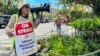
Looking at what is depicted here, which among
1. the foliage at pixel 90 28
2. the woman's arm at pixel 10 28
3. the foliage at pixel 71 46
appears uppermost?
the woman's arm at pixel 10 28

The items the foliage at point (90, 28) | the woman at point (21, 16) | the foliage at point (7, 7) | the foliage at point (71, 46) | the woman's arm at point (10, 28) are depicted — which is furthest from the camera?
the foliage at point (7, 7)

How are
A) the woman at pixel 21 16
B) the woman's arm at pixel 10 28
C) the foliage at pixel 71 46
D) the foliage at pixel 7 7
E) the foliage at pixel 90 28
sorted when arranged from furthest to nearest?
1. the foliage at pixel 7 7
2. the foliage at pixel 90 28
3. the foliage at pixel 71 46
4. the woman at pixel 21 16
5. the woman's arm at pixel 10 28

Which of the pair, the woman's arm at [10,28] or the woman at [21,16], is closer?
the woman's arm at [10,28]

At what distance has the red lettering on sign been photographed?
666 centimetres

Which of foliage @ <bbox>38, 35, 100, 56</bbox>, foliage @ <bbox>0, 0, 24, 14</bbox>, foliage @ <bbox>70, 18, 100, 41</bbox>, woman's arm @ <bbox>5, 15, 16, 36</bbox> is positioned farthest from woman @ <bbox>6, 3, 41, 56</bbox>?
foliage @ <bbox>0, 0, 24, 14</bbox>

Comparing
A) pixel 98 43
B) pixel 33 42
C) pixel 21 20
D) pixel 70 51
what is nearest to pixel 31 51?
pixel 33 42

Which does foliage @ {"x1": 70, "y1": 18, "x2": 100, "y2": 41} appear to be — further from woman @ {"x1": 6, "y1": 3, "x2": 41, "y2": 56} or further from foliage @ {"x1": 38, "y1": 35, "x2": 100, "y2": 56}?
woman @ {"x1": 6, "y1": 3, "x2": 41, "y2": 56}

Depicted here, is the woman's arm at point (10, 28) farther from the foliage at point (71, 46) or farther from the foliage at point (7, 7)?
the foliage at point (7, 7)

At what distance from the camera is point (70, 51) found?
8914 millimetres

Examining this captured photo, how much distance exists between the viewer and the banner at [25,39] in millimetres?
6668

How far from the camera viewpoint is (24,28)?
673cm

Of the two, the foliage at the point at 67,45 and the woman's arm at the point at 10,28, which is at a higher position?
the woman's arm at the point at 10,28

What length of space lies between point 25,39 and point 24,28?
21cm

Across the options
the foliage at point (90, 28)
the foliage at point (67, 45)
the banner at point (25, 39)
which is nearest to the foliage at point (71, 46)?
the foliage at point (67, 45)
